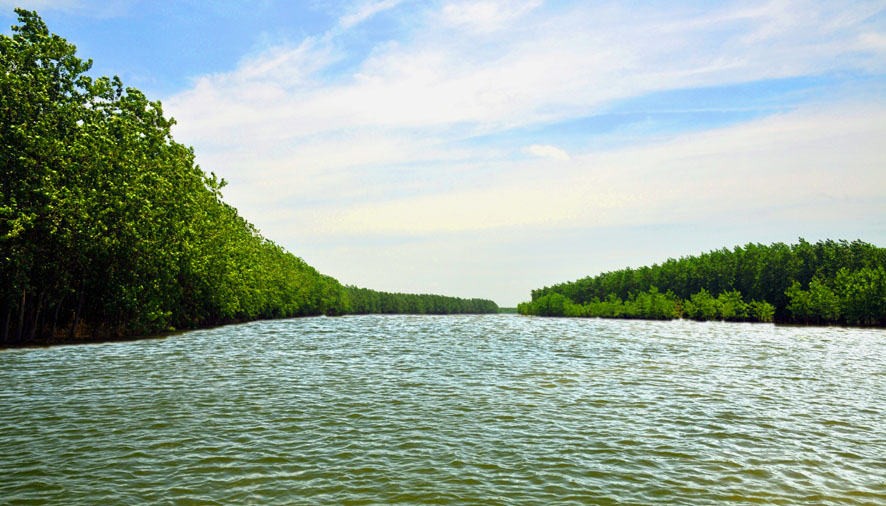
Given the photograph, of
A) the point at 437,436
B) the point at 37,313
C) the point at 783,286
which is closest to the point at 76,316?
the point at 37,313

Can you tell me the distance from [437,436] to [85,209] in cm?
3972

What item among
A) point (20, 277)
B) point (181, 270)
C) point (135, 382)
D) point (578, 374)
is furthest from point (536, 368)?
point (181, 270)

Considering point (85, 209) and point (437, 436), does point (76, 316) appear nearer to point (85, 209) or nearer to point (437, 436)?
point (85, 209)

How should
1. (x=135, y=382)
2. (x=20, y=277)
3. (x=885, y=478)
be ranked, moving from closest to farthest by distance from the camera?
(x=885, y=478)
(x=135, y=382)
(x=20, y=277)

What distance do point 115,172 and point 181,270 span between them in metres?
16.8

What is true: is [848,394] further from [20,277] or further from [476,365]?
[20,277]

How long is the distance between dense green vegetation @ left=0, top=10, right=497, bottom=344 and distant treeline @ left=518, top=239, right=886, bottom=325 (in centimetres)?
11316

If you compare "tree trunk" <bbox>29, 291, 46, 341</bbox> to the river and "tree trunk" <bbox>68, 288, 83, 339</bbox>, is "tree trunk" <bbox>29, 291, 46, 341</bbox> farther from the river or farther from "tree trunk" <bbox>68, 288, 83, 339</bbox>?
the river

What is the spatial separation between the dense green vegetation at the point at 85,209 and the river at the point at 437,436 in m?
13.4

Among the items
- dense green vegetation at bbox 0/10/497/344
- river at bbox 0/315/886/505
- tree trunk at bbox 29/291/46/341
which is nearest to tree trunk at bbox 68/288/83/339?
dense green vegetation at bbox 0/10/497/344

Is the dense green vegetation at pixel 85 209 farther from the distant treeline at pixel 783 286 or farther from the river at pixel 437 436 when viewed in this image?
the distant treeline at pixel 783 286

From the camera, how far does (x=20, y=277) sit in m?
42.1

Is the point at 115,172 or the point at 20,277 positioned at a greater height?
the point at 115,172

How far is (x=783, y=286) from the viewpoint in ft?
455
